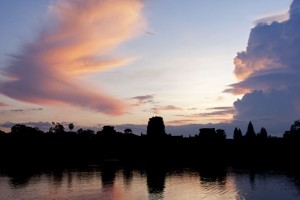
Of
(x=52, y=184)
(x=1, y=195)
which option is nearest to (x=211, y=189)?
(x=52, y=184)

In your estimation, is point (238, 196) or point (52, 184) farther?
point (52, 184)

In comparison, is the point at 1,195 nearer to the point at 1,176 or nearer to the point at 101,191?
the point at 101,191

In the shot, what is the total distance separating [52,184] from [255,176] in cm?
7646

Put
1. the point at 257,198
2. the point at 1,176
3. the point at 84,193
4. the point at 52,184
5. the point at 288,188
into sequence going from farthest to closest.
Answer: the point at 1,176, the point at 52,184, the point at 288,188, the point at 84,193, the point at 257,198

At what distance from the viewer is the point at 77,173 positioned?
156 m

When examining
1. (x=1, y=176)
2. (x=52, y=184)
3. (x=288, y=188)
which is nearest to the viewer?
(x=288, y=188)

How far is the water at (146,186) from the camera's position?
103 metres

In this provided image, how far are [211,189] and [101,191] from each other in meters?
33.6

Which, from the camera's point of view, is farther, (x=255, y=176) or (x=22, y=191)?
(x=255, y=176)

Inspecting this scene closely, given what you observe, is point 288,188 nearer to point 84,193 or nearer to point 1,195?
point 84,193

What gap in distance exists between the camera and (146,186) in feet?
401

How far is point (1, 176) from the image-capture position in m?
142

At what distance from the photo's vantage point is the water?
103062mm

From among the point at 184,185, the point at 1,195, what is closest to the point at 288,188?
the point at 184,185
